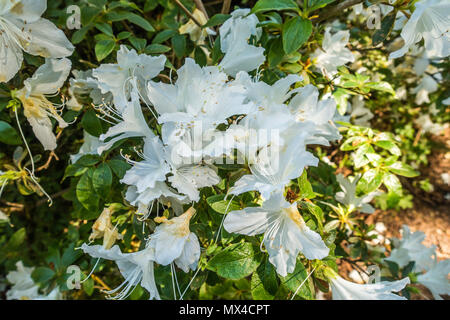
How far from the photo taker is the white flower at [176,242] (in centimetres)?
87

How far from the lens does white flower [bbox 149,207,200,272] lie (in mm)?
873

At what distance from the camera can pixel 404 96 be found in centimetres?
268

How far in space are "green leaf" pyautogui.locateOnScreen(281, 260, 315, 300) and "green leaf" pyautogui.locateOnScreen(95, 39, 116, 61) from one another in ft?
2.89

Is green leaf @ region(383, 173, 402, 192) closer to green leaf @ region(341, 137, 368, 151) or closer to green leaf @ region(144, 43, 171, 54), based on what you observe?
green leaf @ region(341, 137, 368, 151)

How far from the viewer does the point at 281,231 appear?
34.9 inches

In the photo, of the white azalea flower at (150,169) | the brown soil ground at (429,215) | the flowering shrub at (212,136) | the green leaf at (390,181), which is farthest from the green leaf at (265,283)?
the brown soil ground at (429,215)

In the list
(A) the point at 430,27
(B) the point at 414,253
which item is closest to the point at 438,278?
(B) the point at 414,253

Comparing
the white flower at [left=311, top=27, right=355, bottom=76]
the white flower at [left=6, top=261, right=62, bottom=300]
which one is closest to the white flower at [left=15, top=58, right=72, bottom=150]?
the white flower at [left=311, top=27, right=355, bottom=76]

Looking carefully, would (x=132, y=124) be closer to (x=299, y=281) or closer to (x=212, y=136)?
(x=212, y=136)

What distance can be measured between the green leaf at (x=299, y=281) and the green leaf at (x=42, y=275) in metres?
1.23

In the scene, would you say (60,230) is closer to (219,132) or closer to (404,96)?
(219,132)

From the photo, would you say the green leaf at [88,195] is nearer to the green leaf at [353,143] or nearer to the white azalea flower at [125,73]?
the white azalea flower at [125,73]

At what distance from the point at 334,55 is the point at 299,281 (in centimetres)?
89
